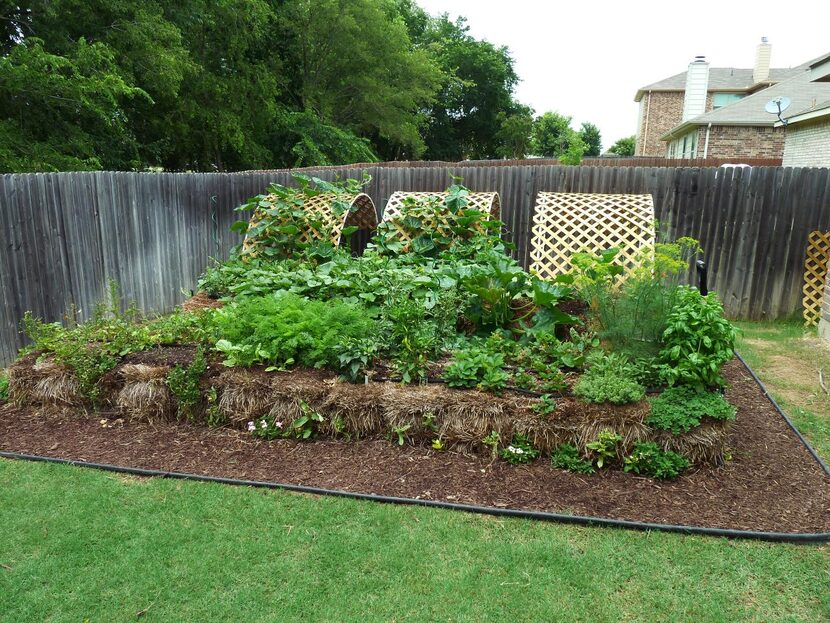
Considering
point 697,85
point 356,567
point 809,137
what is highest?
point 697,85

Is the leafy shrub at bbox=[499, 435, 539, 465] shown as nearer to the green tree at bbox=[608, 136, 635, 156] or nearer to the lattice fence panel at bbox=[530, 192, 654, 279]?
the lattice fence panel at bbox=[530, 192, 654, 279]

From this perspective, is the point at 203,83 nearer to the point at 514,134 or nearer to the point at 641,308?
the point at 641,308

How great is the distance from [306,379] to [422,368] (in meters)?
0.75

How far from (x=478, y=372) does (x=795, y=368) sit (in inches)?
137

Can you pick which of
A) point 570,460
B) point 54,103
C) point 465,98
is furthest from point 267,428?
point 465,98

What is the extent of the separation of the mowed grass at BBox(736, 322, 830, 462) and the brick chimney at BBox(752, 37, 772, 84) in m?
27.5

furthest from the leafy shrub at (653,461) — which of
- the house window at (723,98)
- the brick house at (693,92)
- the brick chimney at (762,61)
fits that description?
the house window at (723,98)

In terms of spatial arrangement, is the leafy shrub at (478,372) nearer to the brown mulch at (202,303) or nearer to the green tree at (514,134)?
the brown mulch at (202,303)

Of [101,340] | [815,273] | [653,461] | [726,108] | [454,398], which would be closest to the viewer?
[653,461]

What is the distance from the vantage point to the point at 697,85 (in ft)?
85.7

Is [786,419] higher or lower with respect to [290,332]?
lower

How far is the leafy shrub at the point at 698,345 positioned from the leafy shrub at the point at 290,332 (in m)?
1.89

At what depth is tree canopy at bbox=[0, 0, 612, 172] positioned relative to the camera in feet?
33.9

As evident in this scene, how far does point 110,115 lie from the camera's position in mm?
11297
